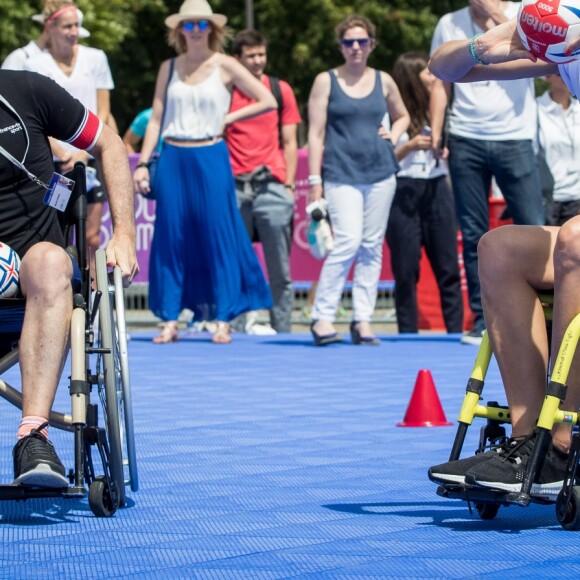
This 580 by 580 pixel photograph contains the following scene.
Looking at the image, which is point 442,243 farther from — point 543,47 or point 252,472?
point 543,47

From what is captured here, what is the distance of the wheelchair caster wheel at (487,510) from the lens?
4359mm

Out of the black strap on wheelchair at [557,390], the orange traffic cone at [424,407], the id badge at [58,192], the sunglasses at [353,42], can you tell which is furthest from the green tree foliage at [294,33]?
the black strap on wheelchair at [557,390]

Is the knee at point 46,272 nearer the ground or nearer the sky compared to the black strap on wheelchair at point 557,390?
nearer the sky

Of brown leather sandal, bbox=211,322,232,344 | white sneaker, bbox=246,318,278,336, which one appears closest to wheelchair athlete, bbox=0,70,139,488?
brown leather sandal, bbox=211,322,232,344

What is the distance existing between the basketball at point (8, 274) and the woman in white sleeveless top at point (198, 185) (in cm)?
592

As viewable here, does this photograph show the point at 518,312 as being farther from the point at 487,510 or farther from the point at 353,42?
the point at 353,42

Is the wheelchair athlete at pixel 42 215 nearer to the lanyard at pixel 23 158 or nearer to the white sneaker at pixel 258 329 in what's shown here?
the lanyard at pixel 23 158

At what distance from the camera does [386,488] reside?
4918 mm

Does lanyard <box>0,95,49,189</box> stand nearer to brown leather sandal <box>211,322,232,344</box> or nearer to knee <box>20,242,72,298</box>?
knee <box>20,242,72,298</box>

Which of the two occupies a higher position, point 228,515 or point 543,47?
point 543,47

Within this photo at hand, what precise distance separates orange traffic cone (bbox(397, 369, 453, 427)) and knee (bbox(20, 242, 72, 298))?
225cm

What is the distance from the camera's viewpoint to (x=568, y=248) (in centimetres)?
414

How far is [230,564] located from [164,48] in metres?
26.6

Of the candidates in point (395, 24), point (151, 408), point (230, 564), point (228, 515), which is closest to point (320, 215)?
point (151, 408)
